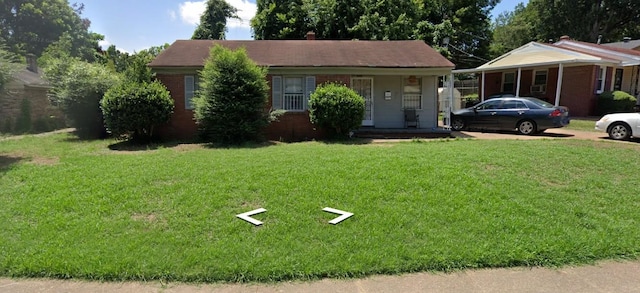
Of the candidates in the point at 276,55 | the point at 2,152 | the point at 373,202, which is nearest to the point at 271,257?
the point at 373,202

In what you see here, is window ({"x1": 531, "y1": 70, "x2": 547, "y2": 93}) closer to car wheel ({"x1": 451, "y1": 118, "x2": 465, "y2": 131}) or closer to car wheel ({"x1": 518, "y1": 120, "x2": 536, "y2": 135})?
car wheel ({"x1": 451, "y1": 118, "x2": 465, "y2": 131})

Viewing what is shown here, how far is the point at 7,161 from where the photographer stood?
811 cm

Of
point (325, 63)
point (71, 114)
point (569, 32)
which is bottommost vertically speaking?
point (71, 114)

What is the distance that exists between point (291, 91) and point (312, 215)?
30.4ft

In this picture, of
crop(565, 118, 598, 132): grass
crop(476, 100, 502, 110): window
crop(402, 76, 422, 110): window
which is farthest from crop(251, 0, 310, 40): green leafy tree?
crop(565, 118, 598, 132): grass

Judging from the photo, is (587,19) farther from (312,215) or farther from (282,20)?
(312,215)

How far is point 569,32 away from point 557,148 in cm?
3208

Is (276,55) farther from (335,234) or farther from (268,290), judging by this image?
(268,290)

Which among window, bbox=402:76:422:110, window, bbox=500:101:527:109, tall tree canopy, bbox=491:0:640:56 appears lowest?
window, bbox=500:101:527:109

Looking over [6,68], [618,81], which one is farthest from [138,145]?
[618,81]

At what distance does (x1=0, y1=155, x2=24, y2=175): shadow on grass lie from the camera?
286 inches

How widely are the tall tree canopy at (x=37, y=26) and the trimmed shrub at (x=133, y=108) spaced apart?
36042mm

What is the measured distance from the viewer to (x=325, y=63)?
13195mm

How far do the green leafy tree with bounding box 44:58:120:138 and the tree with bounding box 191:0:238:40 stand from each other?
18.7 metres
